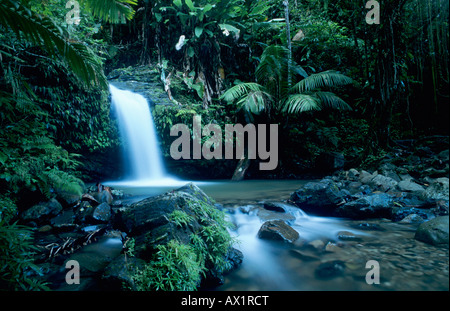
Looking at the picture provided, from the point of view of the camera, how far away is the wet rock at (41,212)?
Answer: 2.86 metres

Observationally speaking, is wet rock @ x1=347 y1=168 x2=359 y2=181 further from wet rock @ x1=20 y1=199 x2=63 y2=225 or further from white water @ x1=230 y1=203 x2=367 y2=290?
wet rock @ x1=20 y1=199 x2=63 y2=225

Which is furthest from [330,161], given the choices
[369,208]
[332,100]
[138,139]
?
[138,139]

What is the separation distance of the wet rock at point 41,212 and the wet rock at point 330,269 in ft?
11.6

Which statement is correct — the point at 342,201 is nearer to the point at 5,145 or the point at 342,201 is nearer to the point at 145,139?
the point at 5,145

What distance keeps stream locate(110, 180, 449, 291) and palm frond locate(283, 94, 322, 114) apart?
3843 millimetres

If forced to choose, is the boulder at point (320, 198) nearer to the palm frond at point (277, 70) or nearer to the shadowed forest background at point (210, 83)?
the shadowed forest background at point (210, 83)

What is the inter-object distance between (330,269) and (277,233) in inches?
33.4

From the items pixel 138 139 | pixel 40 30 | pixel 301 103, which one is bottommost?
pixel 138 139

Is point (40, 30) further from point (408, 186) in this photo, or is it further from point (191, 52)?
point (191, 52)

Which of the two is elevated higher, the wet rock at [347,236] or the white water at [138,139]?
the white water at [138,139]

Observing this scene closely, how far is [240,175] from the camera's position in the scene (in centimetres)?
719

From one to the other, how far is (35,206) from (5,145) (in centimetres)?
92

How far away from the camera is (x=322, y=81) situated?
6.91 metres

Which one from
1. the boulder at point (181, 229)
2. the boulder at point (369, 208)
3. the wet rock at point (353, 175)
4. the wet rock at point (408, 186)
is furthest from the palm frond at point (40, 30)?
the wet rock at point (353, 175)
